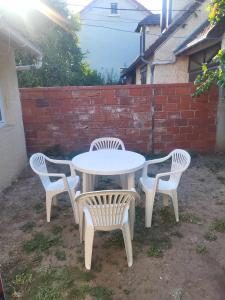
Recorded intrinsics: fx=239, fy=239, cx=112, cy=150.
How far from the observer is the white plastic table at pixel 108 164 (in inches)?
112

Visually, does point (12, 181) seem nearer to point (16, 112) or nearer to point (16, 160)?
point (16, 160)

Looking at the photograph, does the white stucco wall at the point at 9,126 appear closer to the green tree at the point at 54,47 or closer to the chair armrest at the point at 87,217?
the chair armrest at the point at 87,217

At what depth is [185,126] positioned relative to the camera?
595 cm

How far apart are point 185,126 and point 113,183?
2.59 m

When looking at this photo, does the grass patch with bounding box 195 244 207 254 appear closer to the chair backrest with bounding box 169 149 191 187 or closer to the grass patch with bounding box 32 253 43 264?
the chair backrest with bounding box 169 149 191 187

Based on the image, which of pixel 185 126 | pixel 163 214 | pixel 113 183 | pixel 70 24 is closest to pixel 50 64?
pixel 70 24

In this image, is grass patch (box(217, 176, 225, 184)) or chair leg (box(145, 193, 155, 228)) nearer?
chair leg (box(145, 193, 155, 228))

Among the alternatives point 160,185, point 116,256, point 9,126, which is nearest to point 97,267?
point 116,256

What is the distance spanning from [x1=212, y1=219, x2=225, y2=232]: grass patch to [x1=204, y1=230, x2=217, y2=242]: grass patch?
11 centimetres

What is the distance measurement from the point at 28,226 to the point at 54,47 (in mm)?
10144

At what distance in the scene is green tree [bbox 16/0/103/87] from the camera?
10.6 metres

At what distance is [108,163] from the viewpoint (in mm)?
3074

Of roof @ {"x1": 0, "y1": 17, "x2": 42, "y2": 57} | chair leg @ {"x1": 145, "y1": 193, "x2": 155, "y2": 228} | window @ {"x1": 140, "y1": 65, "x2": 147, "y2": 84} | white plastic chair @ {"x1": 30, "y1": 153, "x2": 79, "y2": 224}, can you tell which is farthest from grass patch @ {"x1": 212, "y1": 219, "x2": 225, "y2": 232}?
window @ {"x1": 140, "y1": 65, "x2": 147, "y2": 84}

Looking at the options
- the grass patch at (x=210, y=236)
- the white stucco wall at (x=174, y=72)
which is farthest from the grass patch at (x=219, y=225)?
the white stucco wall at (x=174, y=72)
